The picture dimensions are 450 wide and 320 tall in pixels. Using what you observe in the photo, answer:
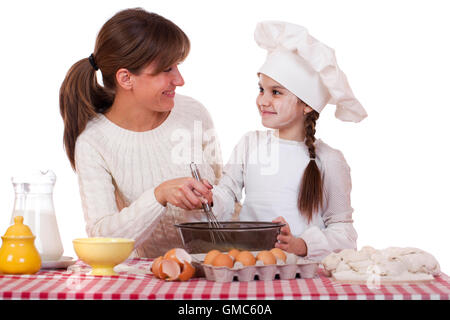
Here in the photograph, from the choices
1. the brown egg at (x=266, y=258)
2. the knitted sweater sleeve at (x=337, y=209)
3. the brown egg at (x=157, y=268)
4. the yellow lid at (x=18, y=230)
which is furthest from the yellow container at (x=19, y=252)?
the knitted sweater sleeve at (x=337, y=209)

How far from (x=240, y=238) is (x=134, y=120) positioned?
784 millimetres

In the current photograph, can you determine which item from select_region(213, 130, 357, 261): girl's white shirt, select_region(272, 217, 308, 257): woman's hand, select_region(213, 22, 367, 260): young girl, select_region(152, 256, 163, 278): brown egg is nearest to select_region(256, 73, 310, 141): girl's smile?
select_region(213, 22, 367, 260): young girl

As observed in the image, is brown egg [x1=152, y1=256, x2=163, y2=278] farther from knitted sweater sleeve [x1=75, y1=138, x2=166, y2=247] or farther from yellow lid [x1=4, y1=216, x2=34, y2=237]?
knitted sweater sleeve [x1=75, y1=138, x2=166, y2=247]

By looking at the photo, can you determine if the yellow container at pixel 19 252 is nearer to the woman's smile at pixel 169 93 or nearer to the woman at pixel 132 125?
the woman at pixel 132 125

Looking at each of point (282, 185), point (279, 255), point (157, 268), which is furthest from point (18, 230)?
point (282, 185)

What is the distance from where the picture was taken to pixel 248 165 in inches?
81.1

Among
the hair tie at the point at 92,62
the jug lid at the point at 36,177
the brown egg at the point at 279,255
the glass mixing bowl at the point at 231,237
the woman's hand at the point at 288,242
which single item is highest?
the hair tie at the point at 92,62

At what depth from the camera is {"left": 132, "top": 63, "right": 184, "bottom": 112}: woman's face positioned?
1.96 m

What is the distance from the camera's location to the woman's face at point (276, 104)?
192 centimetres

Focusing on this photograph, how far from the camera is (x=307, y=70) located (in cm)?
192

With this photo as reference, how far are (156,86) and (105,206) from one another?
0.40 meters

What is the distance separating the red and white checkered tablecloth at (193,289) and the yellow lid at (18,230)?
0.10 meters
